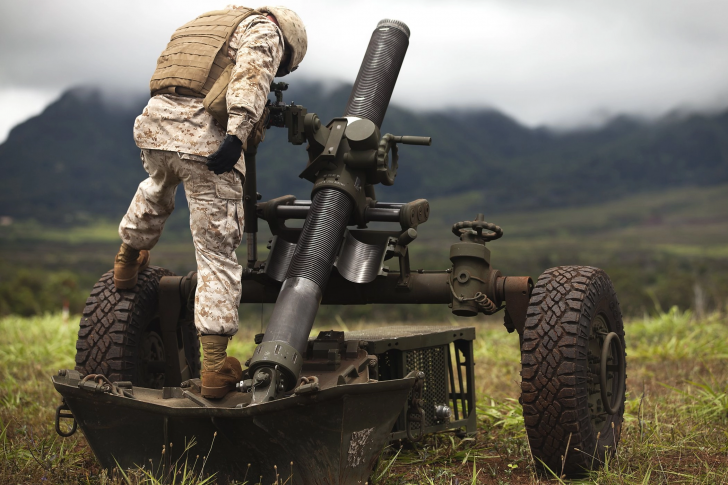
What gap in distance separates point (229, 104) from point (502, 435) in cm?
264

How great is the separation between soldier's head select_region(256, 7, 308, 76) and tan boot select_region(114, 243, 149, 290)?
1271mm

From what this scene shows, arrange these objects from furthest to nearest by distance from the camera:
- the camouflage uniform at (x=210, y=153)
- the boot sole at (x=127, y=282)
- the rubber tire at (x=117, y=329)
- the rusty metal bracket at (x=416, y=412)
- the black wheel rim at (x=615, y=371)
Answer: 1. the boot sole at (x=127, y=282)
2. the rubber tire at (x=117, y=329)
3. the black wheel rim at (x=615, y=371)
4. the rusty metal bracket at (x=416, y=412)
5. the camouflage uniform at (x=210, y=153)

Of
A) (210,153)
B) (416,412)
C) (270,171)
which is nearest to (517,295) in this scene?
(416,412)

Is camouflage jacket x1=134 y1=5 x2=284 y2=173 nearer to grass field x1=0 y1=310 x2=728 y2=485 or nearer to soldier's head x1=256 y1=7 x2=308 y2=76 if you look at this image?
soldier's head x1=256 y1=7 x2=308 y2=76

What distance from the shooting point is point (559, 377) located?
4074mm

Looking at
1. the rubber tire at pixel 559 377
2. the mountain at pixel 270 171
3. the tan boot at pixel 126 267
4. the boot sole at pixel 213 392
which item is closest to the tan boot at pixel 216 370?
the boot sole at pixel 213 392

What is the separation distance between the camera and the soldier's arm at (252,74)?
4.02m

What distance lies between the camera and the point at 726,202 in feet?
434

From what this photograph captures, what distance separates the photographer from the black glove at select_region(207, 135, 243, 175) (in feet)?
13.1

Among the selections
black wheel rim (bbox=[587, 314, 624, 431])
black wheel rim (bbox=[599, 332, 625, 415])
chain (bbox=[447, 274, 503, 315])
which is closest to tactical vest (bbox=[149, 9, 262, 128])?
chain (bbox=[447, 274, 503, 315])

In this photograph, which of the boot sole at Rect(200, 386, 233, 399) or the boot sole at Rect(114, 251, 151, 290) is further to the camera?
the boot sole at Rect(114, 251, 151, 290)

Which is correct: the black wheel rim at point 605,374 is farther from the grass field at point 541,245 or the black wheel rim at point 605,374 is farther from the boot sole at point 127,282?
the grass field at point 541,245

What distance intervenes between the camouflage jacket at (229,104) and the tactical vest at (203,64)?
43mm

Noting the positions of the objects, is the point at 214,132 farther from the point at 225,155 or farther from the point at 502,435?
the point at 502,435
